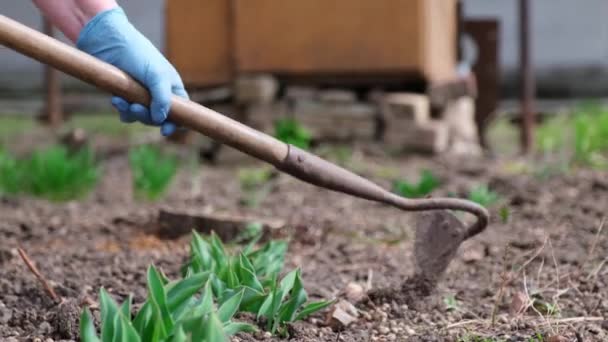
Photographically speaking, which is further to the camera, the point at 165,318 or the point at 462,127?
the point at 462,127

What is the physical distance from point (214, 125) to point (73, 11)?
0.52 meters

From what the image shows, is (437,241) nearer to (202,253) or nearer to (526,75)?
(202,253)

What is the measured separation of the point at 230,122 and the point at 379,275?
683 millimetres

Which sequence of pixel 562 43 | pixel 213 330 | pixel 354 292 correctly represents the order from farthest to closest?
pixel 562 43, pixel 354 292, pixel 213 330

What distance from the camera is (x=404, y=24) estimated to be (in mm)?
5195

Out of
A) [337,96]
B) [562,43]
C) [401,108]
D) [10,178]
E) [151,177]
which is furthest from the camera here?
[562,43]

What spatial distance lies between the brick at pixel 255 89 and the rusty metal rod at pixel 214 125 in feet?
11.1

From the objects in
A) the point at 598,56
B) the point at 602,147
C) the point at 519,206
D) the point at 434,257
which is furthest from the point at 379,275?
the point at 598,56

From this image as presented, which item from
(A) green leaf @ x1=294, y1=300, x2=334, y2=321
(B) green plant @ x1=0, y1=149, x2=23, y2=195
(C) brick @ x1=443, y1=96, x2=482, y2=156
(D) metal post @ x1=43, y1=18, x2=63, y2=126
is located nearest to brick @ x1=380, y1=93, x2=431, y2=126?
(C) brick @ x1=443, y1=96, x2=482, y2=156

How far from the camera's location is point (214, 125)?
1.90m

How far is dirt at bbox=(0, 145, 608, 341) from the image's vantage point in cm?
183

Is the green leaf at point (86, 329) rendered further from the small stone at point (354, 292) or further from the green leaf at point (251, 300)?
the small stone at point (354, 292)

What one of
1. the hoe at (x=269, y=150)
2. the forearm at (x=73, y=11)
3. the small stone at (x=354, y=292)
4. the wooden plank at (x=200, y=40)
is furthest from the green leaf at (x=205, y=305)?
the wooden plank at (x=200, y=40)

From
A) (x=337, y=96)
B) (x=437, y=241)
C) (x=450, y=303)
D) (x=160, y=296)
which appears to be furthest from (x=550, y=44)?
(x=160, y=296)
